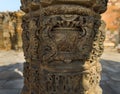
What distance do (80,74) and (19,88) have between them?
1.72 m

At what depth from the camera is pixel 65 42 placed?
7.20 feet

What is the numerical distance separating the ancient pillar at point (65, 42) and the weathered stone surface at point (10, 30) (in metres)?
7.14

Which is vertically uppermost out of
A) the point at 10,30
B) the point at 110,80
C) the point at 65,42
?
the point at 65,42

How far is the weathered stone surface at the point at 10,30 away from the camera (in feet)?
30.9

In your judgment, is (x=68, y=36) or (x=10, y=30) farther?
(x=10, y=30)

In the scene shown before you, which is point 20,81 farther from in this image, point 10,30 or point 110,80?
point 10,30

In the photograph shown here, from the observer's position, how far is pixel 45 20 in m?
2.20

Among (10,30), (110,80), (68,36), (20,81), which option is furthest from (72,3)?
(10,30)

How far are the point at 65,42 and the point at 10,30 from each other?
768cm

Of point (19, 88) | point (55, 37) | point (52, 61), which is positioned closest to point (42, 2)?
point (55, 37)

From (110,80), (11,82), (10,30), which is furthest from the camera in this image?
(10,30)

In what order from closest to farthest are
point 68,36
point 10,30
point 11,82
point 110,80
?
1. point 68,36
2. point 11,82
3. point 110,80
4. point 10,30

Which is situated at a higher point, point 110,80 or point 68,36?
point 68,36

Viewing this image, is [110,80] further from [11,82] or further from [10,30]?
[10,30]
